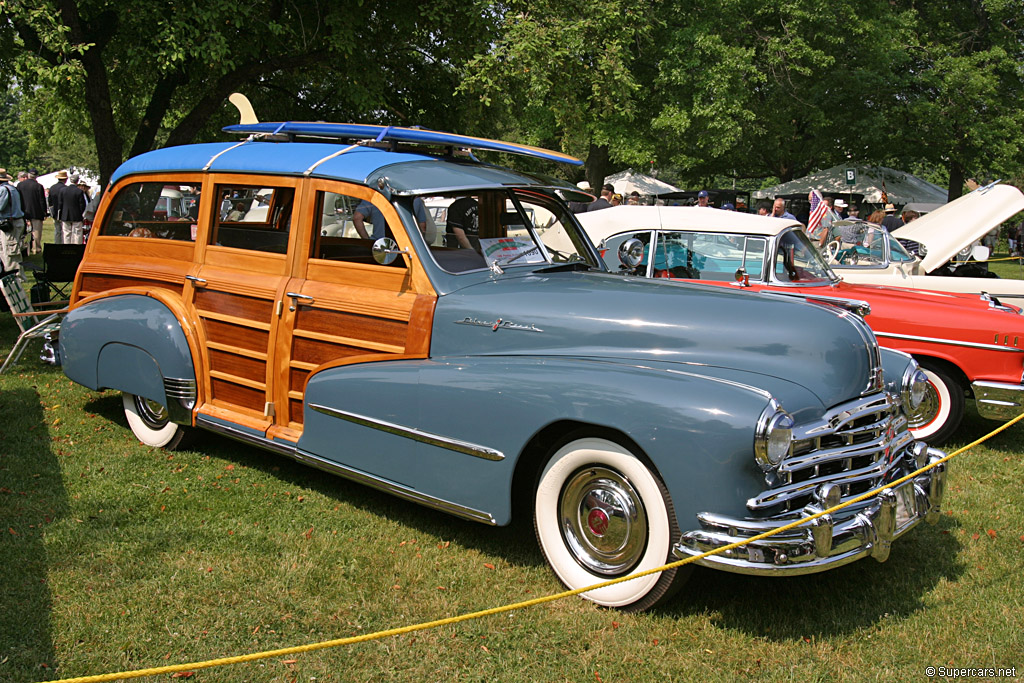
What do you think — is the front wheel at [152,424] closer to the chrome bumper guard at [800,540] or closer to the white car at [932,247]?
the chrome bumper guard at [800,540]

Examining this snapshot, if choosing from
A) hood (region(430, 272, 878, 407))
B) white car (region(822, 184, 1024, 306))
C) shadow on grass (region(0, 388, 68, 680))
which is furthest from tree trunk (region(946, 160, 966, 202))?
shadow on grass (region(0, 388, 68, 680))

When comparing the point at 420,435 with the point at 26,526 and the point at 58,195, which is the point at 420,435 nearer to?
the point at 26,526

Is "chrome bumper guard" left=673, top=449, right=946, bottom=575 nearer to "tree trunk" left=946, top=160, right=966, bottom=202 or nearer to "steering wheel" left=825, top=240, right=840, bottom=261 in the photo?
"steering wheel" left=825, top=240, right=840, bottom=261

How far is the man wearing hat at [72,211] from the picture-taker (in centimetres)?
1702

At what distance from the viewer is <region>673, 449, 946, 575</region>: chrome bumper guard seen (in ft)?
10.7

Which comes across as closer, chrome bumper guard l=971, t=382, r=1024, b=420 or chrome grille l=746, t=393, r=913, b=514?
chrome grille l=746, t=393, r=913, b=514

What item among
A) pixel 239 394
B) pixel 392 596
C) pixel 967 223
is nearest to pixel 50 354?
pixel 239 394

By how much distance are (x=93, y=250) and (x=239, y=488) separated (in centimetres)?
231

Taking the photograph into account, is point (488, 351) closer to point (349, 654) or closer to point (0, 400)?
point (349, 654)

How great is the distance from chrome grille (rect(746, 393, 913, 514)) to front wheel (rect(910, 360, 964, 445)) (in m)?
2.70

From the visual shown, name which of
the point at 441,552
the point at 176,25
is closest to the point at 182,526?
the point at 441,552

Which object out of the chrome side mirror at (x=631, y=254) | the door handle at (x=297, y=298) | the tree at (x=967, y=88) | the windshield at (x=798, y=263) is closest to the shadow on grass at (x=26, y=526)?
the door handle at (x=297, y=298)

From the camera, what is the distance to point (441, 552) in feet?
14.5

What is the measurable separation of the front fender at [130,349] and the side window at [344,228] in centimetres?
126
